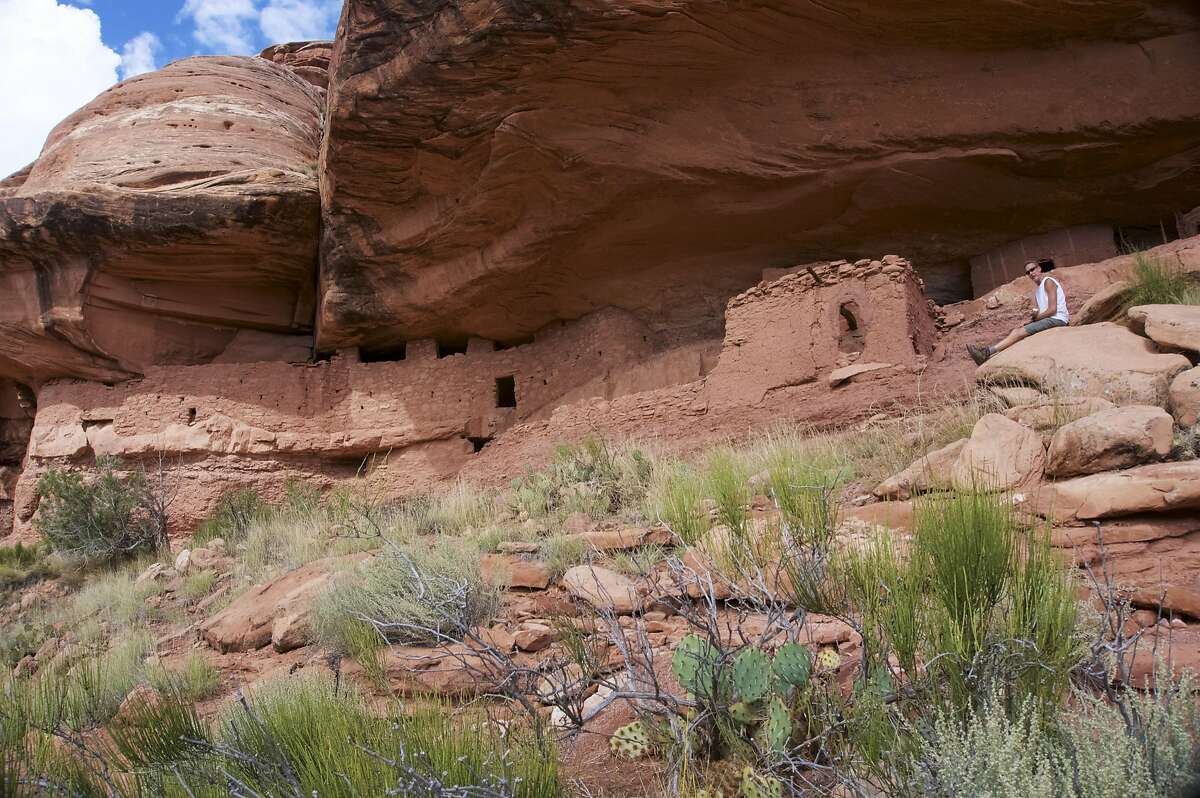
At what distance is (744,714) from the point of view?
240cm

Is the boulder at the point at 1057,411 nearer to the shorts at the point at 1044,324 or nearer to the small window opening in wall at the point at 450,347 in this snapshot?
the shorts at the point at 1044,324

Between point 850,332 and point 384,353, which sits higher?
point 384,353

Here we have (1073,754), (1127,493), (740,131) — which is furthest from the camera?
(740,131)

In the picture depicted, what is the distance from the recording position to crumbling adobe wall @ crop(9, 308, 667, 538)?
11594 millimetres

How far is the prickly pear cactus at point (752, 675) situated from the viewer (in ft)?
7.85

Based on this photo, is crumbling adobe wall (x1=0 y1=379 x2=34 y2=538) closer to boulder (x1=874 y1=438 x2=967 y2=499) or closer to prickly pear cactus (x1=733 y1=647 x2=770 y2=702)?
boulder (x1=874 y1=438 x2=967 y2=499)

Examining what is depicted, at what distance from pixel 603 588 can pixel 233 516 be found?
8.99 m

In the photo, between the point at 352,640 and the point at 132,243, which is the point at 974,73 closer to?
the point at 352,640

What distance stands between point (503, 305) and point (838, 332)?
5459 millimetres

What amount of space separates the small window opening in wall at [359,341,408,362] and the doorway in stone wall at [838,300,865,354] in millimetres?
7374

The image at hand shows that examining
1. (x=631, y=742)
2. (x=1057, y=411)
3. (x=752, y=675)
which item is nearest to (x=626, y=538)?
(x=631, y=742)

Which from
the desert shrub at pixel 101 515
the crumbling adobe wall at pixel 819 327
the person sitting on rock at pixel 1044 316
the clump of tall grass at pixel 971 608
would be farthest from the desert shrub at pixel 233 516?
the clump of tall grass at pixel 971 608

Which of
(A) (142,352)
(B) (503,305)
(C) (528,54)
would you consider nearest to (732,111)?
(C) (528,54)

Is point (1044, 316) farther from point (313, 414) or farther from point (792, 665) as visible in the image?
point (313, 414)
